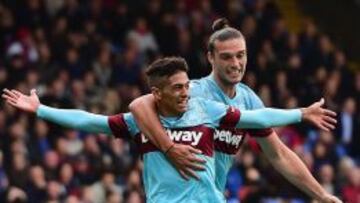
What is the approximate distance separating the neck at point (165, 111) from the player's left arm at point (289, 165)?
1150 mm

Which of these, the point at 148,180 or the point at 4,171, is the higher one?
the point at 4,171

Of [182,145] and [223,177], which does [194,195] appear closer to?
[182,145]

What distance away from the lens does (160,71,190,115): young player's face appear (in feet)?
A: 25.5

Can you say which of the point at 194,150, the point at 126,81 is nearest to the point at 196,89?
the point at 194,150

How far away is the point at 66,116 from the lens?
26.6ft

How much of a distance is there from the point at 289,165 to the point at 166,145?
1469 mm

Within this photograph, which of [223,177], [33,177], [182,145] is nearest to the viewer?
[182,145]

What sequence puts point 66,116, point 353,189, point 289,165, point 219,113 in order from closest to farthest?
point 219,113 → point 66,116 → point 289,165 → point 353,189

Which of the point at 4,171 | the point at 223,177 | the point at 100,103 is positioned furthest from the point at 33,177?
the point at 223,177

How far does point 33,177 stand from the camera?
1331 cm

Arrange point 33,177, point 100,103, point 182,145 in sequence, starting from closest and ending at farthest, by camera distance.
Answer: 1. point 182,145
2. point 33,177
3. point 100,103

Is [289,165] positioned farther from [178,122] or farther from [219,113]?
[178,122]

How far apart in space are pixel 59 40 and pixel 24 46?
51cm

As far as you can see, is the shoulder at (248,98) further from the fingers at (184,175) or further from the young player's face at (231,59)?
the fingers at (184,175)
